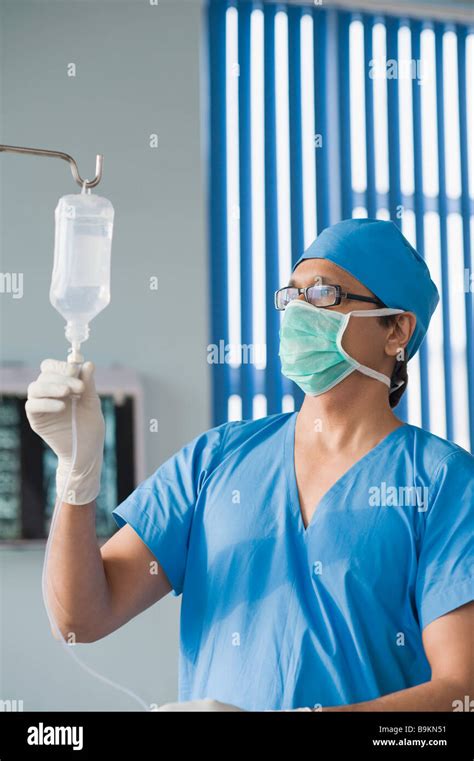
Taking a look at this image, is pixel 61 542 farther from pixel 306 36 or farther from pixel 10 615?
pixel 306 36

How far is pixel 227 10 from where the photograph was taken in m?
2.75

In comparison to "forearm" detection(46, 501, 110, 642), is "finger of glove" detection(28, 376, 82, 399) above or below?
above

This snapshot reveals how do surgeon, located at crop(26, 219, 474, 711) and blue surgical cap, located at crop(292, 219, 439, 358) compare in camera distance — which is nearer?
surgeon, located at crop(26, 219, 474, 711)

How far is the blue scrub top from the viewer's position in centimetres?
120

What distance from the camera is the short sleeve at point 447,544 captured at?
3.83ft

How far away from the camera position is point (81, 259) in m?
1.22

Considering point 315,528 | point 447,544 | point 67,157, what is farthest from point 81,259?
point 447,544

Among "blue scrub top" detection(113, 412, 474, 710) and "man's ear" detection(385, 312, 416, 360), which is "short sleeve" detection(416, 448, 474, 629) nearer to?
"blue scrub top" detection(113, 412, 474, 710)

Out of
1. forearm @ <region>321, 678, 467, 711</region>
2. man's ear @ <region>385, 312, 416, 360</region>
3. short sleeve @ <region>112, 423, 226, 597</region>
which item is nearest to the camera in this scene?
forearm @ <region>321, 678, 467, 711</region>

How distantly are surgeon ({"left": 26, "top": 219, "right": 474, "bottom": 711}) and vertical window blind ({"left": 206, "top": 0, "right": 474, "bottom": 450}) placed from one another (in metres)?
1.24

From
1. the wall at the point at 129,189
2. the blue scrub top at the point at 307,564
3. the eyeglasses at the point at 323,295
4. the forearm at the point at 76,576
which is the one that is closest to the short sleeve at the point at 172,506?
the blue scrub top at the point at 307,564

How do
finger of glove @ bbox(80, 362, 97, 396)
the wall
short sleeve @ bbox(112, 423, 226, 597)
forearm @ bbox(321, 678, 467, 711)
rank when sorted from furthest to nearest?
the wall < short sleeve @ bbox(112, 423, 226, 597) < finger of glove @ bbox(80, 362, 97, 396) < forearm @ bbox(321, 678, 467, 711)

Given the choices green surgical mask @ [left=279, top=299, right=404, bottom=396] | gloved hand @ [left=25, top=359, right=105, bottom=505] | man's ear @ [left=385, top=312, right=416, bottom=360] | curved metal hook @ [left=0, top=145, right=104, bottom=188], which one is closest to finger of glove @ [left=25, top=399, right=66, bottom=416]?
gloved hand @ [left=25, top=359, right=105, bottom=505]
